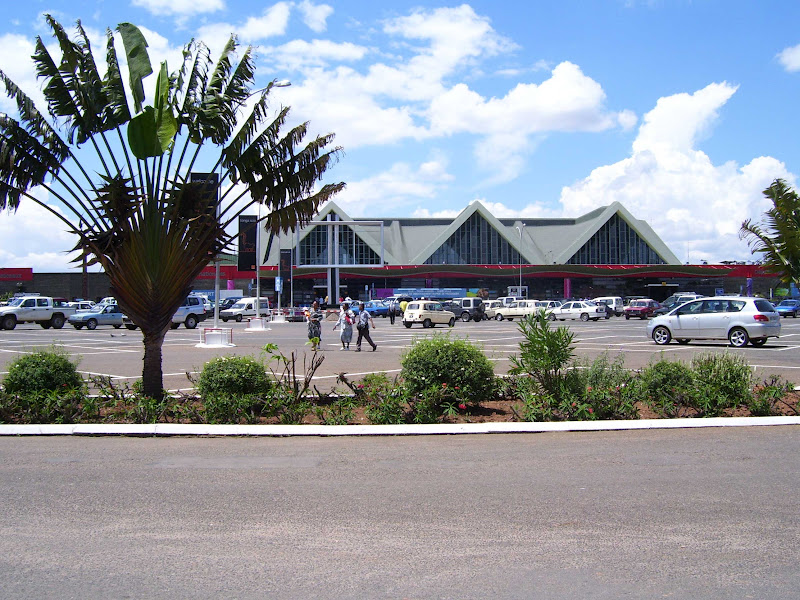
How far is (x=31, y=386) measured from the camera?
10289 mm

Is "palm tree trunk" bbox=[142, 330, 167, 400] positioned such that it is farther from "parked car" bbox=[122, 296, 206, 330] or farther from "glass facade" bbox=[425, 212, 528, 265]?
"glass facade" bbox=[425, 212, 528, 265]

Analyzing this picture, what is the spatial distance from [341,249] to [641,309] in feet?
156

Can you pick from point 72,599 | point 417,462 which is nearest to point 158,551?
point 72,599

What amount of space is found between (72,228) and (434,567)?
827 cm

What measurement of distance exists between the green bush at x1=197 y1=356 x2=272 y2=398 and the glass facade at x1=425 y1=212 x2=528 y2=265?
82.5 metres

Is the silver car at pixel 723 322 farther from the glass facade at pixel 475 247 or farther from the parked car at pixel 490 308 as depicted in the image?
the glass facade at pixel 475 247

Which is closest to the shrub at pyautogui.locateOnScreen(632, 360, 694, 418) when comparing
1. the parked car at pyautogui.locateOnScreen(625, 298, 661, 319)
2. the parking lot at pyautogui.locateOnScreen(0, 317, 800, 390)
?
the parking lot at pyautogui.locateOnScreen(0, 317, 800, 390)

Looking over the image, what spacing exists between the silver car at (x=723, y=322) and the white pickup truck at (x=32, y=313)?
107 feet

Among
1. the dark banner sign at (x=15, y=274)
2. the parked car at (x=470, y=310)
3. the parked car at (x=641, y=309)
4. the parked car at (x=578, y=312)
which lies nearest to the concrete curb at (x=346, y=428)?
the parked car at (x=578, y=312)

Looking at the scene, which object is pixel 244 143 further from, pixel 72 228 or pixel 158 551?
pixel 158 551

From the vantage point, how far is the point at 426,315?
142 feet

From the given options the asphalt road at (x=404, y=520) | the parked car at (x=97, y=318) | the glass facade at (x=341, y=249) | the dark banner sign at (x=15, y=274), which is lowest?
the asphalt road at (x=404, y=520)

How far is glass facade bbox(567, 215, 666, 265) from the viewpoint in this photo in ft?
303

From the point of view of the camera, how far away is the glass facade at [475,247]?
92.4m
